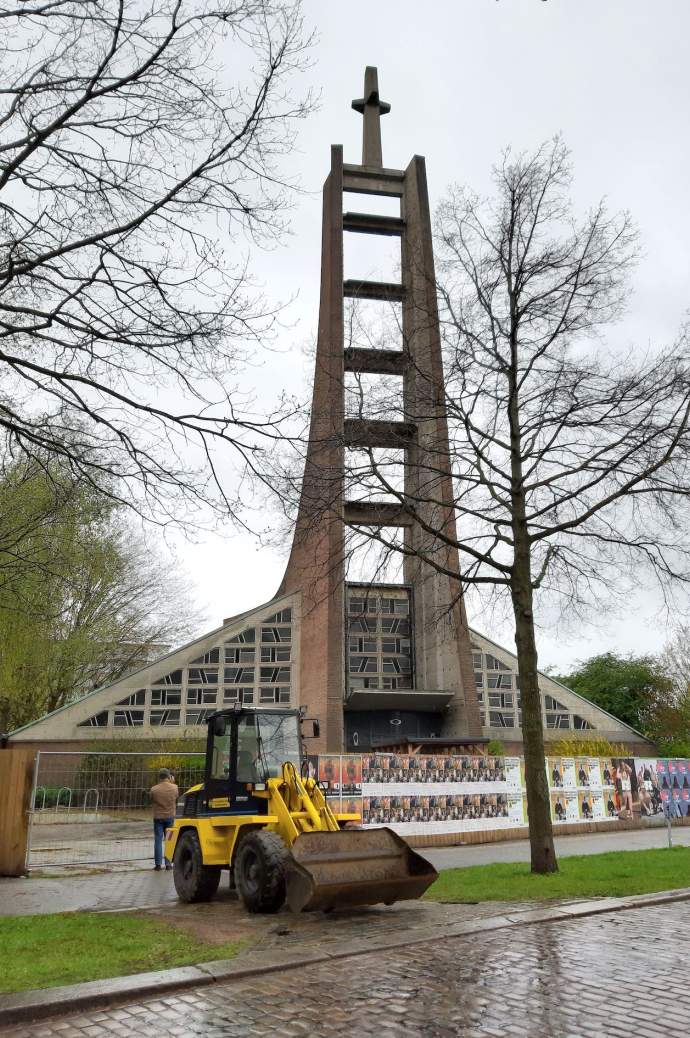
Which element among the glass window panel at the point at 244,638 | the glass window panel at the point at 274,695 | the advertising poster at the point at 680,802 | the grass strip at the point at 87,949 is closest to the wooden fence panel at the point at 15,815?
the grass strip at the point at 87,949

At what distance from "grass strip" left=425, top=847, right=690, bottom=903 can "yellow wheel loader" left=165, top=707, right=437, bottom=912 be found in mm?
1326

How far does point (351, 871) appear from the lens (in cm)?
830

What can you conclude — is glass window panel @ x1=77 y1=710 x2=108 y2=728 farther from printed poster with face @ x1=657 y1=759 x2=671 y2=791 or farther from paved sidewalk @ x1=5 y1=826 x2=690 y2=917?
printed poster with face @ x1=657 y1=759 x2=671 y2=791

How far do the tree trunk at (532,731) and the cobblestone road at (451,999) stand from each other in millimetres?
4319

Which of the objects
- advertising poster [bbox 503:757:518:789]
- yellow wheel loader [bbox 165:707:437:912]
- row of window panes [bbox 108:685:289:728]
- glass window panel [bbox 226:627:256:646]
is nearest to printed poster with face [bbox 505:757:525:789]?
advertising poster [bbox 503:757:518:789]

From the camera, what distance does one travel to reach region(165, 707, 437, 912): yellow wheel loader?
8266mm

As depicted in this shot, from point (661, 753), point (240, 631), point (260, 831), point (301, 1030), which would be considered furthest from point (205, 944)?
point (661, 753)

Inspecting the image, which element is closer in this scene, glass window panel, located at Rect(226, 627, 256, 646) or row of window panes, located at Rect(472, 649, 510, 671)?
glass window panel, located at Rect(226, 627, 256, 646)

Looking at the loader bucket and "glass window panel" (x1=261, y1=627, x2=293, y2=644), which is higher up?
"glass window panel" (x1=261, y1=627, x2=293, y2=644)

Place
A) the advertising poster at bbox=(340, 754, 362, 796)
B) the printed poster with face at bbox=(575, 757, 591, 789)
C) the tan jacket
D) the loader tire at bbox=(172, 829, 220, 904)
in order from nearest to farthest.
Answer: the loader tire at bbox=(172, 829, 220, 904)
the tan jacket
the advertising poster at bbox=(340, 754, 362, 796)
the printed poster with face at bbox=(575, 757, 591, 789)

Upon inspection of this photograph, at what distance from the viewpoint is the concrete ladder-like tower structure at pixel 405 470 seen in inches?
511

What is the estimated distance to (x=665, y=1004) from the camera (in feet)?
16.6

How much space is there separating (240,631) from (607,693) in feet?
69.0

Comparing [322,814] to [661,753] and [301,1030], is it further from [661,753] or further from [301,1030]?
[661,753]
